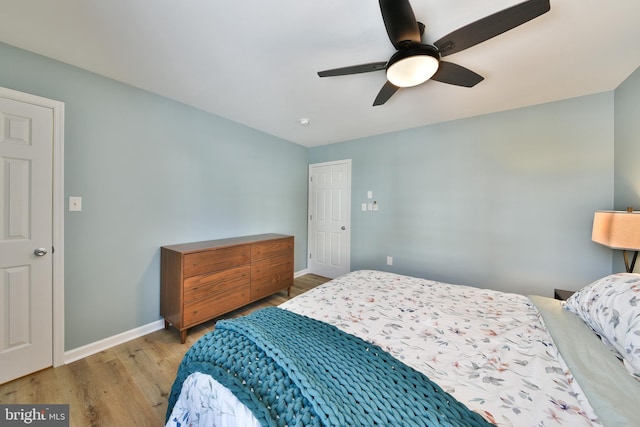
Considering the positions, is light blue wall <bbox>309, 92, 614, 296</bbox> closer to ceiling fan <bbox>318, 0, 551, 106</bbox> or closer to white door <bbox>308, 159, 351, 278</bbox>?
white door <bbox>308, 159, 351, 278</bbox>

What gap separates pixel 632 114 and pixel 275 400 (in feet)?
10.6

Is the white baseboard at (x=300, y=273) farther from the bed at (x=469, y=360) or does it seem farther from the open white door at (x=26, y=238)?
the open white door at (x=26, y=238)

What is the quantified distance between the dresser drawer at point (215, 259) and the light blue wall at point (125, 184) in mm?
499

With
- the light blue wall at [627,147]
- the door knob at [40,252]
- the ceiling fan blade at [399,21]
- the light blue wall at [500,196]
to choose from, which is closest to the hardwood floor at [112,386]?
the door knob at [40,252]

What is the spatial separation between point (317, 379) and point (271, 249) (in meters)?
2.21

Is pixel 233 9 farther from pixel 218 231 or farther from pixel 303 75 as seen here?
pixel 218 231

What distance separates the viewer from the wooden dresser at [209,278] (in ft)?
6.86

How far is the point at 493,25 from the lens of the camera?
1.12 m

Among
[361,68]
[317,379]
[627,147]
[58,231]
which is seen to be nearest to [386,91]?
[361,68]

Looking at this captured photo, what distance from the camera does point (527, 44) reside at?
5.06 feet

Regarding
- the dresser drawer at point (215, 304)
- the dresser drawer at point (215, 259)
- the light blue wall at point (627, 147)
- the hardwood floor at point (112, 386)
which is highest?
the light blue wall at point (627, 147)

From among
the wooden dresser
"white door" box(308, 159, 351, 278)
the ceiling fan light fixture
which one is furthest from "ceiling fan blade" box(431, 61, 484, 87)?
the wooden dresser

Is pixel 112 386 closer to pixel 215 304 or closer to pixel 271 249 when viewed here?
pixel 215 304

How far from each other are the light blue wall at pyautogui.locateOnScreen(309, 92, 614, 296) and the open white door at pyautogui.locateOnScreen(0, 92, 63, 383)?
3.36m
